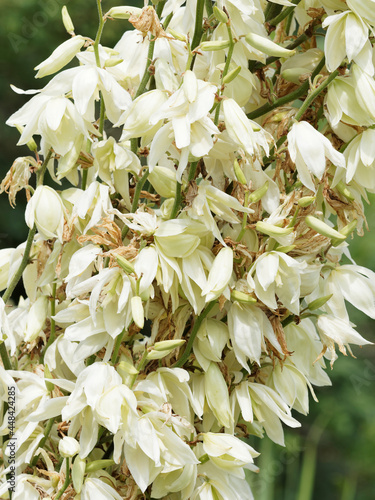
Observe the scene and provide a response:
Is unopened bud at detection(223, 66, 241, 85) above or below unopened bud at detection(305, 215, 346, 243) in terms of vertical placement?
above

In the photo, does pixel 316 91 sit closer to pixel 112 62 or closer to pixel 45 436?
pixel 112 62

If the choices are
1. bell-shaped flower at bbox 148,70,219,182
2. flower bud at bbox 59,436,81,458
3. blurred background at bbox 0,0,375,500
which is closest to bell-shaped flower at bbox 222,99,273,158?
bell-shaped flower at bbox 148,70,219,182

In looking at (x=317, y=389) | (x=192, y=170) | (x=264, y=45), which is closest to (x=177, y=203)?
(x=192, y=170)

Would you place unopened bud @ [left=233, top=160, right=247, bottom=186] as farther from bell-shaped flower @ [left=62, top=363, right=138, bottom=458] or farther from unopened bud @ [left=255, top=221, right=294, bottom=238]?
bell-shaped flower @ [left=62, top=363, right=138, bottom=458]

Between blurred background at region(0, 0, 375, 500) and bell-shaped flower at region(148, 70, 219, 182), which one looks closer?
bell-shaped flower at region(148, 70, 219, 182)

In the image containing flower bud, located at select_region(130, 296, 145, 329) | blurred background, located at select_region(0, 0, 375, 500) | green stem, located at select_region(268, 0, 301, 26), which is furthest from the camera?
blurred background, located at select_region(0, 0, 375, 500)

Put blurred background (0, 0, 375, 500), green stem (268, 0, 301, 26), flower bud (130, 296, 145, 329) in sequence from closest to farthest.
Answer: flower bud (130, 296, 145, 329), green stem (268, 0, 301, 26), blurred background (0, 0, 375, 500)

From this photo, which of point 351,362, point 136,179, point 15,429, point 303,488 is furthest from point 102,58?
point 351,362

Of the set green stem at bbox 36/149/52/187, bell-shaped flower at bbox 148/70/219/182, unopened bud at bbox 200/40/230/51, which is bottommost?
green stem at bbox 36/149/52/187

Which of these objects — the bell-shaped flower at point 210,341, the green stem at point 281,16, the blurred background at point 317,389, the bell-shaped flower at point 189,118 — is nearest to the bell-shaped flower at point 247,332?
the bell-shaped flower at point 210,341
